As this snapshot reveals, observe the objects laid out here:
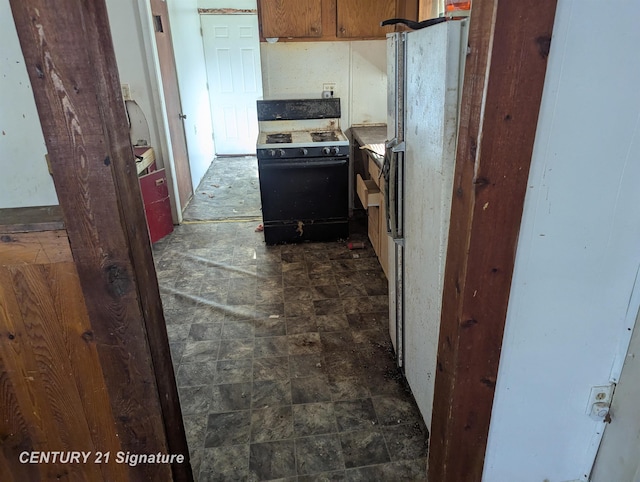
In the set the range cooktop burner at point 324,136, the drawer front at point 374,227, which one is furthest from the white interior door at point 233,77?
the drawer front at point 374,227

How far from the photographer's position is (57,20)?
37.5 inches

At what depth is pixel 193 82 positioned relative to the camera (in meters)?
5.41

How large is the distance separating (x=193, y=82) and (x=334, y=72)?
86.3 inches

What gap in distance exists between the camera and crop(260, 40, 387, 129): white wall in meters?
3.93

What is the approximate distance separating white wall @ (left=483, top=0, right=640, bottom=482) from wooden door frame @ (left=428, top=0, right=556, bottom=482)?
5 cm

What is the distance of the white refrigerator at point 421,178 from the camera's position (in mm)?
1417

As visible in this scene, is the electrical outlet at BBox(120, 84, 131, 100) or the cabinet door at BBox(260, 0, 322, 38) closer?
the cabinet door at BBox(260, 0, 322, 38)

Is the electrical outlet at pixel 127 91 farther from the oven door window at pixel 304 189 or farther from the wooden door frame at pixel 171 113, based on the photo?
the oven door window at pixel 304 189

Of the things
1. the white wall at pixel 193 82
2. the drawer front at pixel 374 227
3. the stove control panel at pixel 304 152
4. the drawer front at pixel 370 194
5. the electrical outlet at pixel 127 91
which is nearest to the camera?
the drawer front at pixel 370 194

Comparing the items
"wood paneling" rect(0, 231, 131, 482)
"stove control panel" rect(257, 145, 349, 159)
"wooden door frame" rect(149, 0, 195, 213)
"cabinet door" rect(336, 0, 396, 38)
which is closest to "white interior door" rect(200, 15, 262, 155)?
"wooden door frame" rect(149, 0, 195, 213)

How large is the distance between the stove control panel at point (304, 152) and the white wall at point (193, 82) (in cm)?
176

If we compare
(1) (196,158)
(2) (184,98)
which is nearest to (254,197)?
(1) (196,158)

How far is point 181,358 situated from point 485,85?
6.87ft

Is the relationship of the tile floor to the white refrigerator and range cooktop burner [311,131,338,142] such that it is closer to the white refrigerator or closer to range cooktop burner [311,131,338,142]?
the white refrigerator
